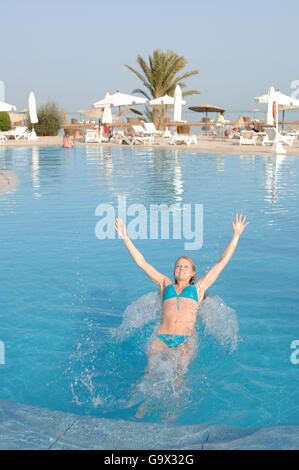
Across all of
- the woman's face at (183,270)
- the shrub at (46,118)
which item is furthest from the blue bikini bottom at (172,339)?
the shrub at (46,118)

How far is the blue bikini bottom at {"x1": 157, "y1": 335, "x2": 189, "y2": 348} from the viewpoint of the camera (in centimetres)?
357

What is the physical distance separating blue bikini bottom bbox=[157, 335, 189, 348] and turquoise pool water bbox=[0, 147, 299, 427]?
23 centimetres

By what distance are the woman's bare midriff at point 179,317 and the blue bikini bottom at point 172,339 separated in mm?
40

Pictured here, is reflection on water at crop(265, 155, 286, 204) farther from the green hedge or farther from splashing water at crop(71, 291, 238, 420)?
the green hedge

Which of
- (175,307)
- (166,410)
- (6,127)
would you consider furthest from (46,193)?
(6,127)

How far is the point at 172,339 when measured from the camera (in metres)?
3.60

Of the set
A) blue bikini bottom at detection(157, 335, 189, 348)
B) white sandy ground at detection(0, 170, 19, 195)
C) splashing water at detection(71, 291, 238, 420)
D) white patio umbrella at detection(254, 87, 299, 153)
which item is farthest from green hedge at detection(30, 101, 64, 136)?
blue bikini bottom at detection(157, 335, 189, 348)

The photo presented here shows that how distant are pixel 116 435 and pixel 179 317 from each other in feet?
4.41

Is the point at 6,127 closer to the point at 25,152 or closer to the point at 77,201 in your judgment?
the point at 25,152

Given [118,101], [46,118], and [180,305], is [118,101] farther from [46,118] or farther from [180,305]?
[180,305]

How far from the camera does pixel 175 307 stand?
380cm

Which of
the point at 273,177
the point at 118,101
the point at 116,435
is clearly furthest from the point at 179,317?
the point at 118,101

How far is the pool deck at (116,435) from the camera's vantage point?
2.38 meters
